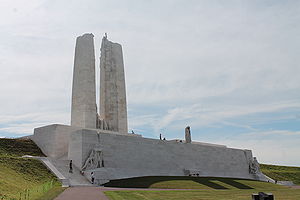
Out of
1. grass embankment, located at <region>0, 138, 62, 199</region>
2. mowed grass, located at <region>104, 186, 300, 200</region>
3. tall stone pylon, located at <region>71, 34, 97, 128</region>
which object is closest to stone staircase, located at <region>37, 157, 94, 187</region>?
grass embankment, located at <region>0, 138, 62, 199</region>

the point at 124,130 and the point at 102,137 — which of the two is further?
the point at 124,130

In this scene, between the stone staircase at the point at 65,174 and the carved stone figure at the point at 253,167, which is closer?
the stone staircase at the point at 65,174

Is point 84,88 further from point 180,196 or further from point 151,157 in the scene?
point 180,196

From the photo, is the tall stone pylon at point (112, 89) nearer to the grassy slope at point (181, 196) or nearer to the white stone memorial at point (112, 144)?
the white stone memorial at point (112, 144)

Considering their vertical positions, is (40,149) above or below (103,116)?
below

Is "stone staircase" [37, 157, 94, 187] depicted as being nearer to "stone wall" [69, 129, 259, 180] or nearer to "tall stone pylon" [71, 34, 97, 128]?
"stone wall" [69, 129, 259, 180]

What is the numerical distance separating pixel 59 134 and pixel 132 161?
28.0 ft

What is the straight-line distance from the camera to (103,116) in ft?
148

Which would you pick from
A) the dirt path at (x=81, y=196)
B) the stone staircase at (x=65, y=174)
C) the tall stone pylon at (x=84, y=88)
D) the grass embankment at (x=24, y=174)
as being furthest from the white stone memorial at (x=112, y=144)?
the dirt path at (x=81, y=196)

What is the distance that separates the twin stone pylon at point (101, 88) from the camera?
41594mm

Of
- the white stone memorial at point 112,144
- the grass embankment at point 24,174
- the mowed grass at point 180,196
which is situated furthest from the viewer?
the white stone memorial at point 112,144

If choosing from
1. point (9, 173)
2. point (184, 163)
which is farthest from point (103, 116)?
point (9, 173)

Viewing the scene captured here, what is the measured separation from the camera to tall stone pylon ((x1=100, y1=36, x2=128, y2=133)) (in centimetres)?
4491

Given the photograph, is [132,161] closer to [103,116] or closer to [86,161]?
[86,161]
